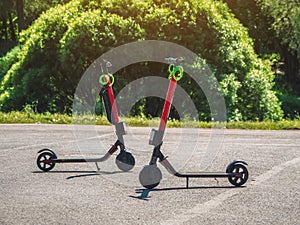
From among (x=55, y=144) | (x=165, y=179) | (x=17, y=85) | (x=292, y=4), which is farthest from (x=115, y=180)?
(x=292, y=4)

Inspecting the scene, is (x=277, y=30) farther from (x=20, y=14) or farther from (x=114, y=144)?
(x=114, y=144)

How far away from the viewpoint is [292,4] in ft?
118

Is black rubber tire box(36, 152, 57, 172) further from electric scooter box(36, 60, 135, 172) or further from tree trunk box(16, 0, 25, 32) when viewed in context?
tree trunk box(16, 0, 25, 32)

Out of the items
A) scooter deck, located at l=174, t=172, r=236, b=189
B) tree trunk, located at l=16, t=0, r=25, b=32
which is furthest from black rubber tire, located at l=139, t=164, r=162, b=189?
tree trunk, located at l=16, t=0, r=25, b=32

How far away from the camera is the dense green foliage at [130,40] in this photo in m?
16.2

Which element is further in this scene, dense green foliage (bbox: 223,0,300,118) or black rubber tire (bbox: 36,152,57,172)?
dense green foliage (bbox: 223,0,300,118)

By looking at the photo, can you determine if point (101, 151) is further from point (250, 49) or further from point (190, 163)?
point (250, 49)

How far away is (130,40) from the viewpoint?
16.2 m

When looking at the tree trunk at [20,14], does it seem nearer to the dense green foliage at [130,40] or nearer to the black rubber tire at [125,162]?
the dense green foliage at [130,40]

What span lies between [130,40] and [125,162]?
8.51 m

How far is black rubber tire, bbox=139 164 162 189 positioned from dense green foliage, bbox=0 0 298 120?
9.07 m

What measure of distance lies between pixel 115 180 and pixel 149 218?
188 centimetres

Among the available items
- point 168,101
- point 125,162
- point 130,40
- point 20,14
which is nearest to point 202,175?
point 168,101

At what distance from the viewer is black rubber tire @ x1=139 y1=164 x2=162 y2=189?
700 cm
